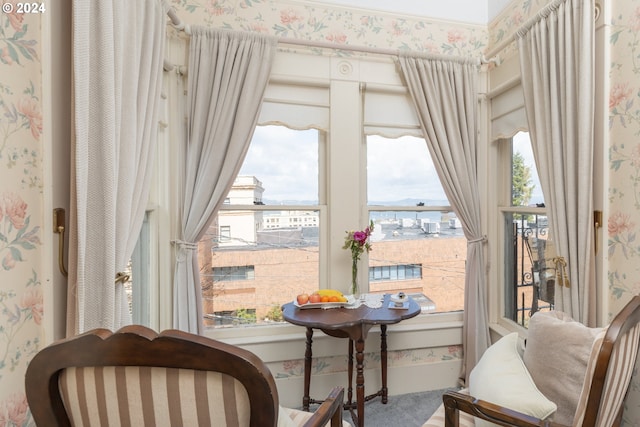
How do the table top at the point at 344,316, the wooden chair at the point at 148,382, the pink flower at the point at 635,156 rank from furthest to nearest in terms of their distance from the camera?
the table top at the point at 344,316 → the pink flower at the point at 635,156 → the wooden chair at the point at 148,382

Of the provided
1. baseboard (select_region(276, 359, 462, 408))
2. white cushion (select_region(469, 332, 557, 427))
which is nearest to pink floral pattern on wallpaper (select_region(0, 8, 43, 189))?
white cushion (select_region(469, 332, 557, 427))

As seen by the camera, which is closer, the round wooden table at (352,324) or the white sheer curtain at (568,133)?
the white sheer curtain at (568,133)

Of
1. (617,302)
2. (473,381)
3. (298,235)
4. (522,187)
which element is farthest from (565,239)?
(298,235)

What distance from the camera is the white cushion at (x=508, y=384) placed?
3.64 ft

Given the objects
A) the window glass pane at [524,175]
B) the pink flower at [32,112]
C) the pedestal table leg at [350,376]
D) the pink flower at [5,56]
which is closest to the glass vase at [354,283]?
the pedestal table leg at [350,376]

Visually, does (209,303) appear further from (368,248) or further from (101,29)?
(101,29)

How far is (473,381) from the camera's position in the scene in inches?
54.0

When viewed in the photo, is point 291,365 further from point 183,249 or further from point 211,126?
point 211,126

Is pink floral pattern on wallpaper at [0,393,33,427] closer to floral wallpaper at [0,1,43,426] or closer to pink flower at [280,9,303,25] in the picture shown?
floral wallpaper at [0,1,43,426]

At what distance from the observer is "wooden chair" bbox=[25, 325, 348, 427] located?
0.62 m

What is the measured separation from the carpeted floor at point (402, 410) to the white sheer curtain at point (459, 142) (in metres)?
0.36

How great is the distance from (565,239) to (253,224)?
1877mm

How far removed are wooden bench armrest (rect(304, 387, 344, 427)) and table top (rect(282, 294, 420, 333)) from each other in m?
0.48

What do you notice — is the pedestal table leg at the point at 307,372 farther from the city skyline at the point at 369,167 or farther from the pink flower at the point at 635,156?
the pink flower at the point at 635,156
